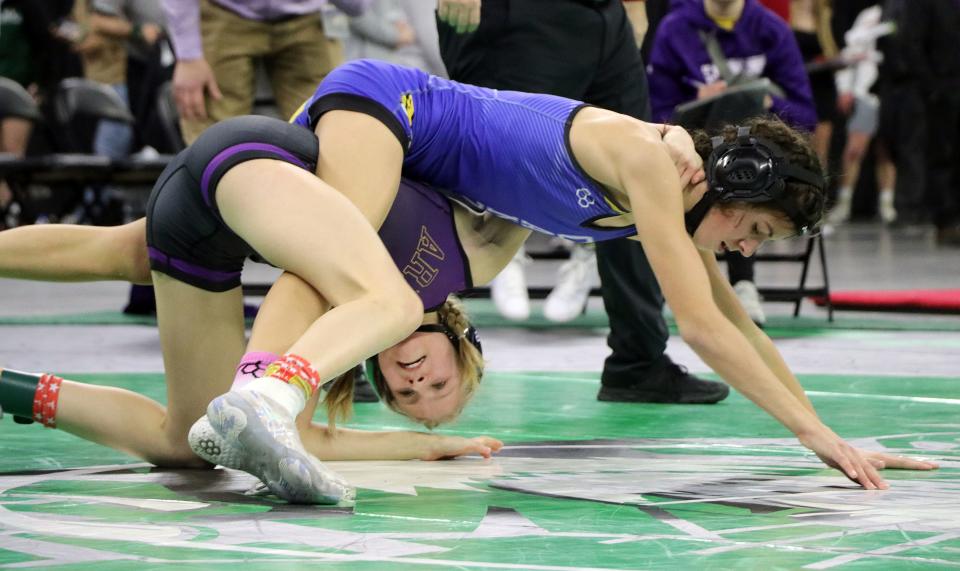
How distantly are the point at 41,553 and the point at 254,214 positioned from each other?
2.66ft

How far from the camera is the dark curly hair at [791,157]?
3.24 m

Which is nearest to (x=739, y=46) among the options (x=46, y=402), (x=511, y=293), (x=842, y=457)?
(x=511, y=293)

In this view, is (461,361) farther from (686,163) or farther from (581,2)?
(581,2)

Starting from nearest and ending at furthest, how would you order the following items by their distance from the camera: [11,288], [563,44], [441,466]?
[441,466], [563,44], [11,288]

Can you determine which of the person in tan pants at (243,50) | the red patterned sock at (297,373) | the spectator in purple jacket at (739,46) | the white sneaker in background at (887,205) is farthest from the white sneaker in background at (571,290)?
the white sneaker in background at (887,205)

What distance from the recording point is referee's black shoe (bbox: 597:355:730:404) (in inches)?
181

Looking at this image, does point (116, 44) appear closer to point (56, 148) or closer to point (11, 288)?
point (56, 148)

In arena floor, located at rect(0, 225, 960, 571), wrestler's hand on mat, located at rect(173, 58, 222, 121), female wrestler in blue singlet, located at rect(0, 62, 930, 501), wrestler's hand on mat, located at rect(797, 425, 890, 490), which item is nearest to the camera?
arena floor, located at rect(0, 225, 960, 571)

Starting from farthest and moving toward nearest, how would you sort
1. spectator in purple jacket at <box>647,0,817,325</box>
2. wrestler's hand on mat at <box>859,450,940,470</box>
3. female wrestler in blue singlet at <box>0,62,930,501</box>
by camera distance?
spectator in purple jacket at <box>647,0,817,325</box>
wrestler's hand on mat at <box>859,450,940,470</box>
female wrestler in blue singlet at <box>0,62,930,501</box>

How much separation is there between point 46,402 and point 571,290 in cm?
359

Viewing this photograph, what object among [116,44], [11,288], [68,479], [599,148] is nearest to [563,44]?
[599,148]

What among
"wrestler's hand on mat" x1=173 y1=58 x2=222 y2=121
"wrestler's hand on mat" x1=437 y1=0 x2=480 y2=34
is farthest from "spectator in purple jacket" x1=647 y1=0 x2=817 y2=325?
"wrestler's hand on mat" x1=437 y1=0 x2=480 y2=34

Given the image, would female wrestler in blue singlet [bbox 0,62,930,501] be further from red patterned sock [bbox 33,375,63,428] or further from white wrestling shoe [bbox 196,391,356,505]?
red patterned sock [bbox 33,375,63,428]

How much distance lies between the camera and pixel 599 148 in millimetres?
3363
